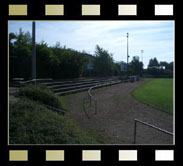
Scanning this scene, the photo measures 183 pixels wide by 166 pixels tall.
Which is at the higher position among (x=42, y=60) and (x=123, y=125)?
(x=42, y=60)

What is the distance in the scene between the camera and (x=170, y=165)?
3293 mm

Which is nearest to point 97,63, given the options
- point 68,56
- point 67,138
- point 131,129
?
point 68,56

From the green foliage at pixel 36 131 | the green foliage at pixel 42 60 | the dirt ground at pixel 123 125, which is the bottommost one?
the dirt ground at pixel 123 125

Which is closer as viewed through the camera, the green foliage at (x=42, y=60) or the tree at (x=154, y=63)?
the green foliage at (x=42, y=60)

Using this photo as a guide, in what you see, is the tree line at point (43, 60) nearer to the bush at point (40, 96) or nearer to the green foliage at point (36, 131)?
the bush at point (40, 96)

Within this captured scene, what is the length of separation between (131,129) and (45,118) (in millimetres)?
3613

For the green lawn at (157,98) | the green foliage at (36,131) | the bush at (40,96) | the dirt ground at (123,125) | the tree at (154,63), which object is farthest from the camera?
the tree at (154,63)

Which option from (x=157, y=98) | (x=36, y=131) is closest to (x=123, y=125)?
(x=36, y=131)

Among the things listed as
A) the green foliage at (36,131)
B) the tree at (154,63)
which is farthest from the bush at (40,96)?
the tree at (154,63)

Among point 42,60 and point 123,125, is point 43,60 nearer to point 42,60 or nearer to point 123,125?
point 42,60

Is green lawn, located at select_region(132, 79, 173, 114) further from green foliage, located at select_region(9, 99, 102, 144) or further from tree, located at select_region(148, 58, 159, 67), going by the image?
tree, located at select_region(148, 58, 159, 67)
